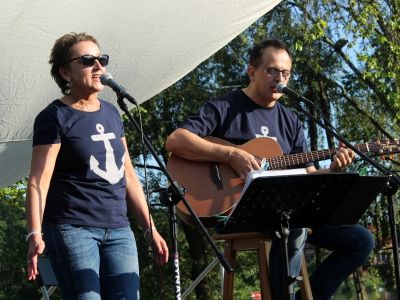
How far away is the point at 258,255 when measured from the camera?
4.50m

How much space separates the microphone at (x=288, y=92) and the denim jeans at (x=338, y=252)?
Answer: 1.01 meters

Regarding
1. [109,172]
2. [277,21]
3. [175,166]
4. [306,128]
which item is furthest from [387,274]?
[109,172]

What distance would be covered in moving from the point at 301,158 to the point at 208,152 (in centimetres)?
65

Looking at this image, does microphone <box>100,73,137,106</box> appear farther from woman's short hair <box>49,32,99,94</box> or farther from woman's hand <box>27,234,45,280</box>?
woman's hand <box>27,234,45,280</box>

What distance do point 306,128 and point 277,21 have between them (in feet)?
9.38

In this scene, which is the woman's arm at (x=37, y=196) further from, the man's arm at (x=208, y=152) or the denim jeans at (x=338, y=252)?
the denim jeans at (x=338, y=252)

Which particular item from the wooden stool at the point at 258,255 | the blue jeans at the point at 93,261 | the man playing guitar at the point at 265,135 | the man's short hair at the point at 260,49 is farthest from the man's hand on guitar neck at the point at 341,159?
the blue jeans at the point at 93,261

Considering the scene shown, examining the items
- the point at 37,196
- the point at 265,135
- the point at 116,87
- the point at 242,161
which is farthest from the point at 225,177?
the point at 37,196

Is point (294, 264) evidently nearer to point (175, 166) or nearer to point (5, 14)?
point (175, 166)

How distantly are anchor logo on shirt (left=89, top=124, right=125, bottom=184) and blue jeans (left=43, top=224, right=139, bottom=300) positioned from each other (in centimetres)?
26

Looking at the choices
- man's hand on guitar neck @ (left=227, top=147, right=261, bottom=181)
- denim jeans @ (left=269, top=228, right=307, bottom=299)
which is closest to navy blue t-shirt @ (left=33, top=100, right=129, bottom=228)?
denim jeans @ (left=269, top=228, right=307, bottom=299)

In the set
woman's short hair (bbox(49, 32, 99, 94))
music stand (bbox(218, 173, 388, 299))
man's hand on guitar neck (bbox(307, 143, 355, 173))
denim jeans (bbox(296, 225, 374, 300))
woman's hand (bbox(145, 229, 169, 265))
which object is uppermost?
woman's short hair (bbox(49, 32, 99, 94))

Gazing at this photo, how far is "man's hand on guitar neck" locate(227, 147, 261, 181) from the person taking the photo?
4652mm

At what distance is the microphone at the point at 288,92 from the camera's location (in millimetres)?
4164
